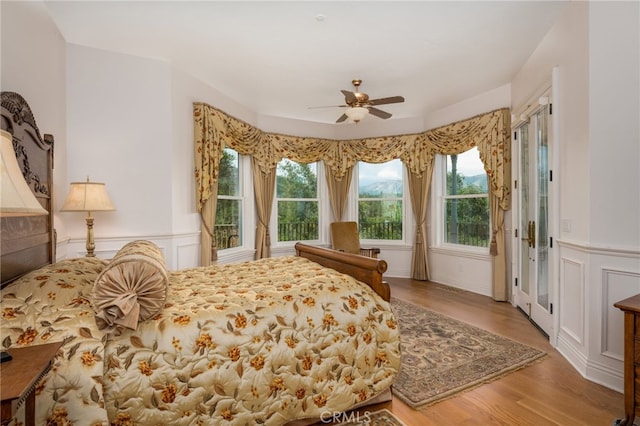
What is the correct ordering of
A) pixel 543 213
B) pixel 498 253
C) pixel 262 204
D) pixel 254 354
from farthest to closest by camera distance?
pixel 262 204, pixel 498 253, pixel 543 213, pixel 254 354

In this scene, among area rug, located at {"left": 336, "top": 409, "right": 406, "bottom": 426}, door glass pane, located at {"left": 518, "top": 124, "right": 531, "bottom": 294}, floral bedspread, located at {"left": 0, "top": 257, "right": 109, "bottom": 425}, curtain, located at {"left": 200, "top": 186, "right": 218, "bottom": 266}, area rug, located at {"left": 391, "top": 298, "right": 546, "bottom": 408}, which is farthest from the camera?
curtain, located at {"left": 200, "top": 186, "right": 218, "bottom": 266}

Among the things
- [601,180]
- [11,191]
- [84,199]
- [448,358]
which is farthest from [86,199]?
[601,180]

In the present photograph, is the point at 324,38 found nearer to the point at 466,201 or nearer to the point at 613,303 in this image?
the point at 613,303

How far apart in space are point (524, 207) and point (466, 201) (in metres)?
1.21

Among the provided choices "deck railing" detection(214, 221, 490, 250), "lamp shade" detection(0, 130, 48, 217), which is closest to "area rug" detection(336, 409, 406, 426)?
"lamp shade" detection(0, 130, 48, 217)

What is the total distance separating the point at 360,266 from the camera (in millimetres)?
2305

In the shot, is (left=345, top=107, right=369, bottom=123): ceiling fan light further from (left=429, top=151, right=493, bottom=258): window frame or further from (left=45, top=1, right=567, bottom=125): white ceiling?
(left=429, top=151, right=493, bottom=258): window frame

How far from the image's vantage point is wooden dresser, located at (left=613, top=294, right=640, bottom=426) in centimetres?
164

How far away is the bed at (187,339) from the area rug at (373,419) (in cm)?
9

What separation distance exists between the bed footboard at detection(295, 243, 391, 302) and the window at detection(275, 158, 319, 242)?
2.66 m

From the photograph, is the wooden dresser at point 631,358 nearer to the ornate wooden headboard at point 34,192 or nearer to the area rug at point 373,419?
the area rug at point 373,419

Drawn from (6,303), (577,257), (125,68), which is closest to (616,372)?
(577,257)

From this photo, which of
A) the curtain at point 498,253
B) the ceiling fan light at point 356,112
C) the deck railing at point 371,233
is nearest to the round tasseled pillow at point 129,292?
the ceiling fan light at point 356,112

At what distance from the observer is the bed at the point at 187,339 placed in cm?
133
